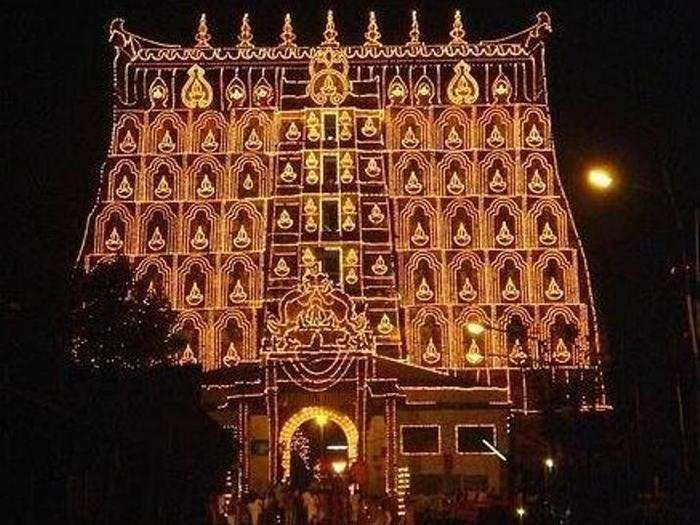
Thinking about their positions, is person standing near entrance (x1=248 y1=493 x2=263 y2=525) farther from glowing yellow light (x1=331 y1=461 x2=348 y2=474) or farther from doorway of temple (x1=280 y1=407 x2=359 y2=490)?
glowing yellow light (x1=331 y1=461 x2=348 y2=474)

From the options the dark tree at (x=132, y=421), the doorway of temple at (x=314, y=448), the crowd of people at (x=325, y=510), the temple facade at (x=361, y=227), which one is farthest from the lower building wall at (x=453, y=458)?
the dark tree at (x=132, y=421)

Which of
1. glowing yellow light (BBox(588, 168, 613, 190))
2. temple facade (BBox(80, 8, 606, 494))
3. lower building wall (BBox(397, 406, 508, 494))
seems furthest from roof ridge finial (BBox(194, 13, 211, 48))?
glowing yellow light (BBox(588, 168, 613, 190))

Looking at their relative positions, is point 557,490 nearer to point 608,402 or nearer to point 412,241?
point 608,402

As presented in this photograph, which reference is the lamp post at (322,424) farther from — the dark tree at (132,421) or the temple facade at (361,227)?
the dark tree at (132,421)

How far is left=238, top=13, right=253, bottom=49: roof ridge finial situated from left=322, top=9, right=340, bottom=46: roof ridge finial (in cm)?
301

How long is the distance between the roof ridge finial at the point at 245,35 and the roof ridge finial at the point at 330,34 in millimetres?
3005

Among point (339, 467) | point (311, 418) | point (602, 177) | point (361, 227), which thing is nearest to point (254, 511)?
point (339, 467)

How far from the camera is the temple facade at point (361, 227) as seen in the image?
43.1 meters

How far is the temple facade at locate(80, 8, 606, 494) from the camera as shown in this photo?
43.1 meters

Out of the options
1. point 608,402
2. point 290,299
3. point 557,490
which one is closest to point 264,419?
point 290,299

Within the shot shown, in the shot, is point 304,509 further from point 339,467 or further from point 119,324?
point 339,467

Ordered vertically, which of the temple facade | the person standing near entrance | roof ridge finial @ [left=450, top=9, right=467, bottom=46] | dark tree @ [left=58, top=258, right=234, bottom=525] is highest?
roof ridge finial @ [left=450, top=9, right=467, bottom=46]

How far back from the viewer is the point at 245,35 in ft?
161

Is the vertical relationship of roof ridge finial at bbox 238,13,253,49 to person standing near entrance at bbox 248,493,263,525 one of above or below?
above
